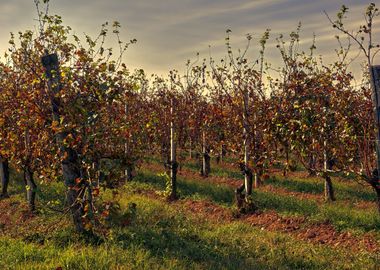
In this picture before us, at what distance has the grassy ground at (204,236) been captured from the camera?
282 inches

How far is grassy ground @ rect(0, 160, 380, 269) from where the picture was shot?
716 cm

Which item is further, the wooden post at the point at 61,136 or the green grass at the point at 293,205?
the green grass at the point at 293,205

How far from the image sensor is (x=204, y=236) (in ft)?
30.6

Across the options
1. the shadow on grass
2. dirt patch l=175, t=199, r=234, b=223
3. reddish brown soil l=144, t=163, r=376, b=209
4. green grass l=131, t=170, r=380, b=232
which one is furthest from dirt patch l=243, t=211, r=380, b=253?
the shadow on grass

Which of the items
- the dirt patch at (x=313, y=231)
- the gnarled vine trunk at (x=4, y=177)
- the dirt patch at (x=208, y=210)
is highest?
the gnarled vine trunk at (x=4, y=177)

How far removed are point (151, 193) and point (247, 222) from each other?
516 centimetres

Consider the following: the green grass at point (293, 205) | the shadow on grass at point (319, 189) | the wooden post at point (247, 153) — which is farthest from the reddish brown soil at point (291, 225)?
the shadow on grass at point (319, 189)

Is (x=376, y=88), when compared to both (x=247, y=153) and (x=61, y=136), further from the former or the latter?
(x=247, y=153)

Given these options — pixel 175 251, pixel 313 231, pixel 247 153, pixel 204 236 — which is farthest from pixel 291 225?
pixel 175 251

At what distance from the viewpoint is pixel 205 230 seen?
32.8 feet

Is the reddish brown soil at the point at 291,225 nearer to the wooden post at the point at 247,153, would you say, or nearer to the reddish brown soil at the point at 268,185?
the wooden post at the point at 247,153

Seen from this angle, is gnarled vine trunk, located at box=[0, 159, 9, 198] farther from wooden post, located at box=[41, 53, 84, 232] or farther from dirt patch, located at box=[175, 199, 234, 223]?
wooden post, located at box=[41, 53, 84, 232]

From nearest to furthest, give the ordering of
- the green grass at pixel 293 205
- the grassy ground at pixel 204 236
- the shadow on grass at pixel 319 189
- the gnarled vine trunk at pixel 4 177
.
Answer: the grassy ground at pixel 204 236 → the green grass at pixel 293 205 → the shadow on grass at pixel 319 189 → the gnarled vine trunk at pixel 4 177

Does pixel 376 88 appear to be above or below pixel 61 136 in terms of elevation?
above
